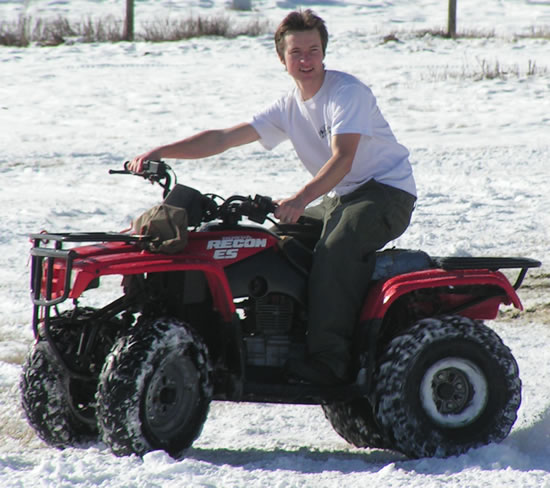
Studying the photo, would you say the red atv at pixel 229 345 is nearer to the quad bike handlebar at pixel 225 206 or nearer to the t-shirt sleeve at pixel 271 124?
the quad bike handlebar at pixel 225 206

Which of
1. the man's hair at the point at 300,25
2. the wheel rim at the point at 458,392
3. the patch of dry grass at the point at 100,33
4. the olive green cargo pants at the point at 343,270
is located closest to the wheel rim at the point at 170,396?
the olive green cargo pants at the point at 343,270

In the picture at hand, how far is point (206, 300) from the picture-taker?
4.34m

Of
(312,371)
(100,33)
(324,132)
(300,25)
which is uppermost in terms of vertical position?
(100,33)

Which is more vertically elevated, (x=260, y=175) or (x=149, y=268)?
(x=149, y=268)

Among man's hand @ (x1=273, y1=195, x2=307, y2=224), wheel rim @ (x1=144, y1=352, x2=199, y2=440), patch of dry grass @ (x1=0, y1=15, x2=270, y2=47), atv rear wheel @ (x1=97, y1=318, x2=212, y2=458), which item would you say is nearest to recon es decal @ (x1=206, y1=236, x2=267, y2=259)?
man's hand @ (x1=273, y1=195, x2=307, y2=224)

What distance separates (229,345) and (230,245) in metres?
0.40

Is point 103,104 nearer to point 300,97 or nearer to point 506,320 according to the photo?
point 506,320

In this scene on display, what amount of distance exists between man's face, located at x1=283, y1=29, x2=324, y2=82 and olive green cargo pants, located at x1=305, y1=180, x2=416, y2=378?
0.58 meters

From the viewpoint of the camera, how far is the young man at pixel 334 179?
4.37 m

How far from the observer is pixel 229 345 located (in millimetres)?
4309

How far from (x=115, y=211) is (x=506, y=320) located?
4.01 meters

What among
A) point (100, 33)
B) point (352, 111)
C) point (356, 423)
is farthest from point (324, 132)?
point (100, 33)

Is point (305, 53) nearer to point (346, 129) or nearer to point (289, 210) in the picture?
point (346, 129)

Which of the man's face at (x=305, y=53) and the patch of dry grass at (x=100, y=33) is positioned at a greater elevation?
the patch of dry grass at (x=100, y=33)
